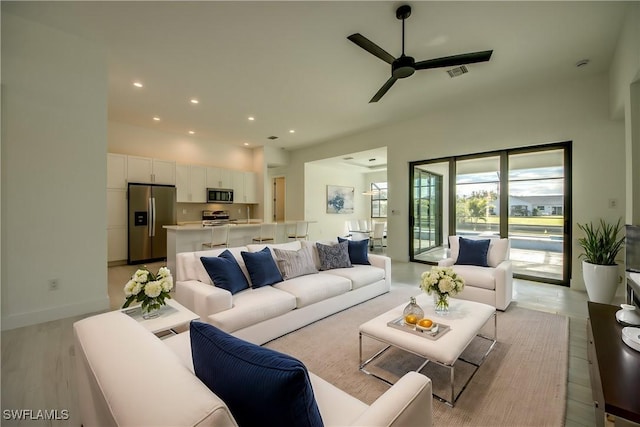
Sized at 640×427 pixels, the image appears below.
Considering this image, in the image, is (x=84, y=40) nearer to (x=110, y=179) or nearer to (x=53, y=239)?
(x=53, y=239)

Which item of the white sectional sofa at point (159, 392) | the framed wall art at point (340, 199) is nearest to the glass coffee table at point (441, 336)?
the white sectional sofa at point (159, 392)

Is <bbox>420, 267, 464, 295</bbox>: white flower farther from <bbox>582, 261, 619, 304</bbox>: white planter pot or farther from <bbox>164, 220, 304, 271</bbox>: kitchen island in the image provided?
<bbox>164, 220, 304, 271</bbox>: kitchen island

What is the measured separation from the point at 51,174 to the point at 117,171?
10.0 feet

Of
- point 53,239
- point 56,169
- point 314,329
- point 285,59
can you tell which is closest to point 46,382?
point 53,239

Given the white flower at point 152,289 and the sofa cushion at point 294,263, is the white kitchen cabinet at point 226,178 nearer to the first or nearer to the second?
the sofa cushion at point 294,263

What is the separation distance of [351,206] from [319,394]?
9.35m

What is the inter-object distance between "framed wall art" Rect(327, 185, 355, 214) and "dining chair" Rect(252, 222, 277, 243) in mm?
3369

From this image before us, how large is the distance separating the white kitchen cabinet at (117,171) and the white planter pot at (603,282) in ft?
27.0

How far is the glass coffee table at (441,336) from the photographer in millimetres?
1782

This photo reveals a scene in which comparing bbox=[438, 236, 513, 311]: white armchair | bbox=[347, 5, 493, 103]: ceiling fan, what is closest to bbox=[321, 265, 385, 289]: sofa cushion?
bbox=[438, 236, 513, 311]: white armchair

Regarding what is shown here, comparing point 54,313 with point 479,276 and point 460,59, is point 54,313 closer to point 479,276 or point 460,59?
point 479,276

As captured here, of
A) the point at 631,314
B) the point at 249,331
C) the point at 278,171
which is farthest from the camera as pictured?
the point at 278,171

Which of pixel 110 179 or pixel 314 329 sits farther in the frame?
pixel 110 179

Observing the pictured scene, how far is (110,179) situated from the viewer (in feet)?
18.9
